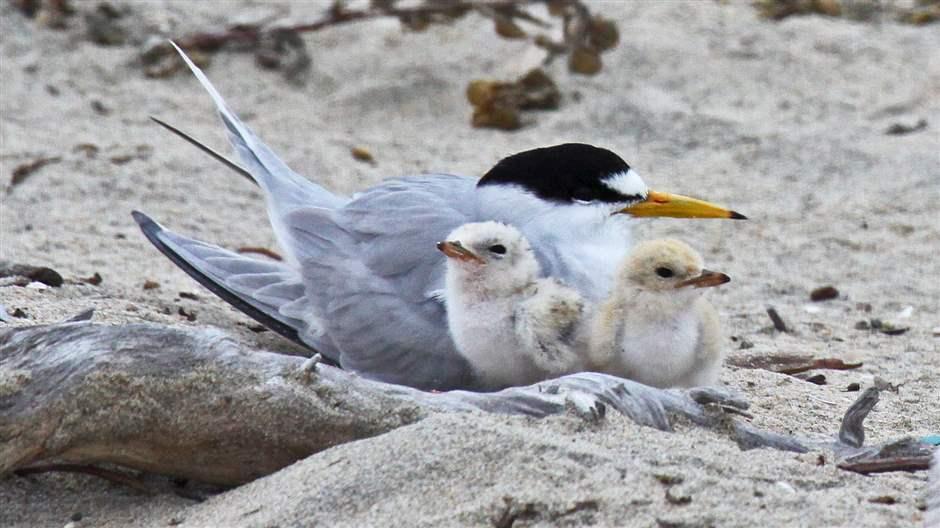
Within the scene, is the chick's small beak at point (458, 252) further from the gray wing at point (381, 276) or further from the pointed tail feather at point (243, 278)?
the pointed tail feather at point (243, 278)

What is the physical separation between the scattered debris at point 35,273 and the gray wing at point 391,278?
0.67 meters

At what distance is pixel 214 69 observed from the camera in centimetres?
708

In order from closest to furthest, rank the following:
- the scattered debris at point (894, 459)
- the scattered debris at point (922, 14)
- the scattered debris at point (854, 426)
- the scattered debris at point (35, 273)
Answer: the scattered debris at point (894, 459) → the scattered debris at point (854, 426) → the scattered debris at point (35, 273) → the scattered debris at point (922, 14)

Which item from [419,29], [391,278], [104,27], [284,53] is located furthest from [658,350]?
[104,27]

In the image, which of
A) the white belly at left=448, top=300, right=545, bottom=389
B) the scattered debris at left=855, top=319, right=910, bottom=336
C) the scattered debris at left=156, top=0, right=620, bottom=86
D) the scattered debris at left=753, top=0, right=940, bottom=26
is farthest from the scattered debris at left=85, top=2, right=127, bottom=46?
the white belly at left=448, top=300, right=545, bottom=389

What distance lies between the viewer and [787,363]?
4.16 m

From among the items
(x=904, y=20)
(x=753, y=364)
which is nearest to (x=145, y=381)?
(x=753, y=364)

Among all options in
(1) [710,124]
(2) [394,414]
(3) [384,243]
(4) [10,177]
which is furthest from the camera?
(1) [710,124]

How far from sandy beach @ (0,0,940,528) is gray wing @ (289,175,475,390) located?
314 mm

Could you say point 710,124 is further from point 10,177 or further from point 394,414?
point 394,414

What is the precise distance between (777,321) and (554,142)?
6.36 ft

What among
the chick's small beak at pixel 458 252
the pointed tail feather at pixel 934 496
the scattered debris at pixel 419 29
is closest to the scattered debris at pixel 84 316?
the chick's small beak at pixel 458 252

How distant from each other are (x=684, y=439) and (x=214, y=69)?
4536 mm

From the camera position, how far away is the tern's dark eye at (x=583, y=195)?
3982 mm
